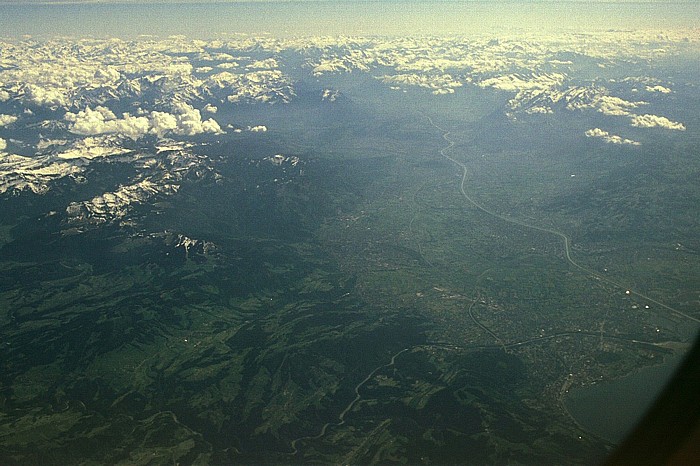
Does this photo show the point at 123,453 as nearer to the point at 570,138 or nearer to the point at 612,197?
the point at 612,197

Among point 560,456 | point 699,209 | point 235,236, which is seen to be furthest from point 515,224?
point 560,456

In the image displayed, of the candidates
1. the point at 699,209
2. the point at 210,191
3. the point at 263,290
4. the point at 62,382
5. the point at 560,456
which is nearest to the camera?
the point at 560,456

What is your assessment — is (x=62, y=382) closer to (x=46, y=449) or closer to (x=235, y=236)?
(x=46, y=449)

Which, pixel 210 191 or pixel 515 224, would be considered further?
pixel 210 191

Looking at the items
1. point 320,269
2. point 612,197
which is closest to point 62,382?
point 320,269

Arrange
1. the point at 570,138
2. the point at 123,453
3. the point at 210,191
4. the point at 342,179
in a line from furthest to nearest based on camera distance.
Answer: the point at 570,138 < the point at 342,179 < the point at 210,191 < the point at 123,453

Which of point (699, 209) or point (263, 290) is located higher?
point (699, 209)

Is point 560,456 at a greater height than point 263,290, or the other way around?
point 560,456

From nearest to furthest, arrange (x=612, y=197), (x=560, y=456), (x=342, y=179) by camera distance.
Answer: (x=560, y=456), (x=612, y=197), (x=342, y=179)

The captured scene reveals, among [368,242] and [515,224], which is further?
[515,224]
